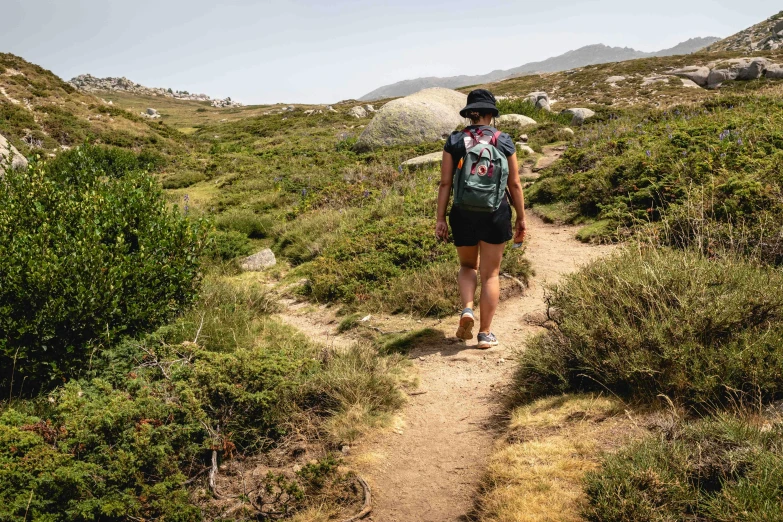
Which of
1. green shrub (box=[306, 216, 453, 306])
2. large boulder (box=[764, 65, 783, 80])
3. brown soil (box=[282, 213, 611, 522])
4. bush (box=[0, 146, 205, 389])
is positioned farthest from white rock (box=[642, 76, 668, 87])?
bush (box=[0, 146, 205, 389])

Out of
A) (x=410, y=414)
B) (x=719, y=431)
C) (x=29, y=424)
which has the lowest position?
(x=410, y=414)

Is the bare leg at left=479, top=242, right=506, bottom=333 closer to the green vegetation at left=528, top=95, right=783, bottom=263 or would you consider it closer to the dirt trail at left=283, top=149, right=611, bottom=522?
the dirt trail at left=283, top=149, right=611, bottom=522

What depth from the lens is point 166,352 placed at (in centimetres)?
501

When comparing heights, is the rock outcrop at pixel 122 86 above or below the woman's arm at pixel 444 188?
above

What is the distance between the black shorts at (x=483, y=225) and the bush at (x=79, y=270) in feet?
11.4

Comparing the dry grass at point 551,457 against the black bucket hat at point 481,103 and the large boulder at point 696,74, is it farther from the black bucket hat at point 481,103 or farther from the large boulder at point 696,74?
the large boulder at point 696,74

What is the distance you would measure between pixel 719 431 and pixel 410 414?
2354 millimetres

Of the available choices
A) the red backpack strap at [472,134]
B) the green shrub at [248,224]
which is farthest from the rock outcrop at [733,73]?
the red backpack strap at [472,134]

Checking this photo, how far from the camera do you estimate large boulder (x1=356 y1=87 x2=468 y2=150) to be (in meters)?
19.7

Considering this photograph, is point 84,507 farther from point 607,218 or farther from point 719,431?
point 607,218

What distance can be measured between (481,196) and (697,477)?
281 centimetres

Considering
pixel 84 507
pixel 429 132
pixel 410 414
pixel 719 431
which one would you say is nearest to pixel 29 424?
pixel 84 507

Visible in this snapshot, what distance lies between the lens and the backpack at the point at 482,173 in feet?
15.3

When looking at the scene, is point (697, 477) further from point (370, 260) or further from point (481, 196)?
point (370, 260)
